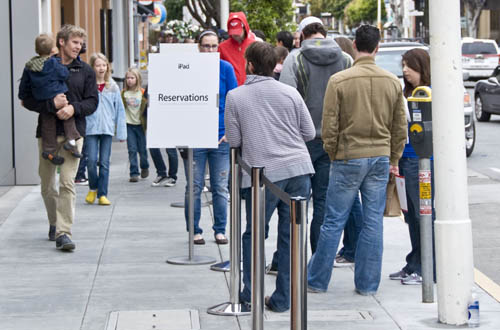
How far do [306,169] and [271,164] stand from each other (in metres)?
0.25

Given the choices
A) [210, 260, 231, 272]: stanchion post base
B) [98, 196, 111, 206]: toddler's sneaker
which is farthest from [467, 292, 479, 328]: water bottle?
[98, 196, 111, 206]: toddler's sneaker

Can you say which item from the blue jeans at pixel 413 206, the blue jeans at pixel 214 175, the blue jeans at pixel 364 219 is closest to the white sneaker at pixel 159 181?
the blue jeans at pixel 214 175

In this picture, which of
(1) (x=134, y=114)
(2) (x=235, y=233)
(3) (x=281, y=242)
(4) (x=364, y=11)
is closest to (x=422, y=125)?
(3) (x=281, y=242)

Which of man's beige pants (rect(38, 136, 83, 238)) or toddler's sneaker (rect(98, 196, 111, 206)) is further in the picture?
toddler's sneaker (rect(98, 196, 111, 206))

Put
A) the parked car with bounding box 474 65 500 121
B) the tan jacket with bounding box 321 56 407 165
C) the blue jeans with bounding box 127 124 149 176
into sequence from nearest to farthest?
the tan jacket with bounding box 321 56 407 165 → the blue jeans with bounding box 127 124 149 176 → the parked car with bounding box 474 65 500 121

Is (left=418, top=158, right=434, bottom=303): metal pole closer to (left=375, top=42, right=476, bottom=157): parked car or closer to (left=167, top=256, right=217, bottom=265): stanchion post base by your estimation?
(left=167, top=256, right=217, bottom=265): stanchion post base

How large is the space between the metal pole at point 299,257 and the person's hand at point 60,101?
15.6 feet

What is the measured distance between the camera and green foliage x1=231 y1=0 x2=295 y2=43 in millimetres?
22734

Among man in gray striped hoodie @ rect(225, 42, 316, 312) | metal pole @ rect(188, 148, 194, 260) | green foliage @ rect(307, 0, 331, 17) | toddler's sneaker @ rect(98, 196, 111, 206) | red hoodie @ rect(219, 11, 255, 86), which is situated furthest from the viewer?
green foliage @ rect(307, 0, 331, 17)

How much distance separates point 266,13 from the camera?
2281 centimetres

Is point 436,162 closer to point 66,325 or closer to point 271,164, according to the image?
point 271,164

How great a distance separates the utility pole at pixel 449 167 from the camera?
6621 millimetres

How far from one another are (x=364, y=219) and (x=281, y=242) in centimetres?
86

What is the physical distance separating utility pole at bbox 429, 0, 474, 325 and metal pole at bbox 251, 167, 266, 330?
1.29 metres
